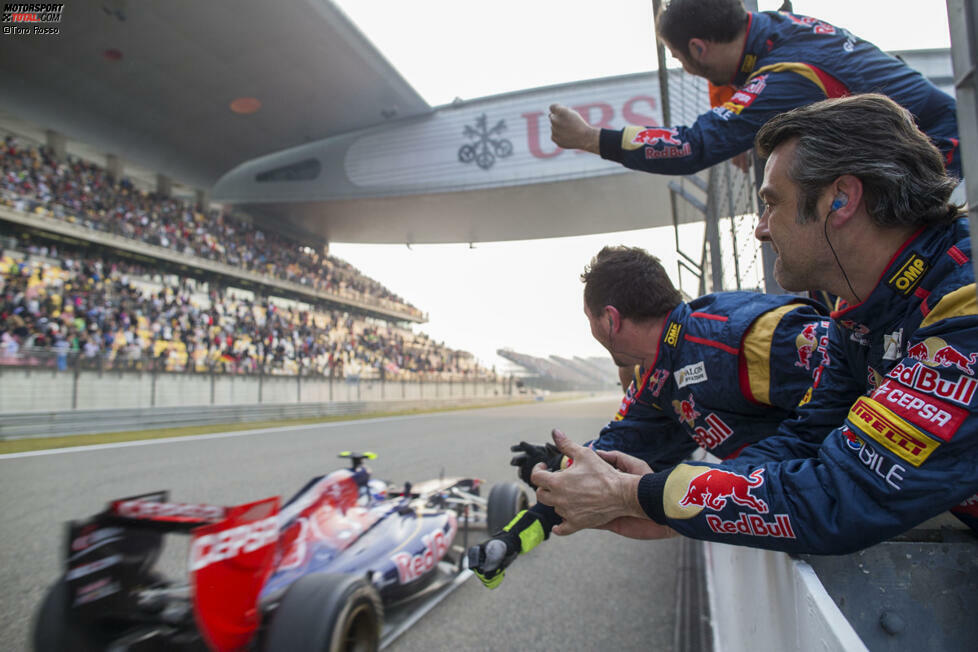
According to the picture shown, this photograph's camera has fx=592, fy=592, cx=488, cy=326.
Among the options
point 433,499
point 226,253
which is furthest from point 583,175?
point 433,499

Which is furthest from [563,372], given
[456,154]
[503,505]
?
[503,505]

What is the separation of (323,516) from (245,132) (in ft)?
78.5

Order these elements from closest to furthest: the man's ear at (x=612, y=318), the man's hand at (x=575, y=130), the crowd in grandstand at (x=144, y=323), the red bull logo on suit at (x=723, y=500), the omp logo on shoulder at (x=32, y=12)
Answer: the red bull logo on suit at (x=723, y=500)
the man's hand at (x=575, y=130)
the man's ear at (x=612, y=318)
the crowd in grandstand at (x=144, y=323)
the omp logo on shoulder at (x=32, y=12)

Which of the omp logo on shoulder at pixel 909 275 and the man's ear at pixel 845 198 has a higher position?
the man's ear at pixel 845 198

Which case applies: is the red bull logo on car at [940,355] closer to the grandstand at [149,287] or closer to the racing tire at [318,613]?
the racing tire at [318,613]

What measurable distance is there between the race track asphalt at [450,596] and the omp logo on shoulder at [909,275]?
227 cm

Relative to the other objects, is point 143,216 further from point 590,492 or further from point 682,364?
point 590,492

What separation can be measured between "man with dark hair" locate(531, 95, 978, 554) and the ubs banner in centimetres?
2149

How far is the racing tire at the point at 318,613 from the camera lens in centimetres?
198

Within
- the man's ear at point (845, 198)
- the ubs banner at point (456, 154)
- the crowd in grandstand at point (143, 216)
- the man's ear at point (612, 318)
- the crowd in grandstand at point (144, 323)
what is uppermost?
the ubs banner at point (456, 154)

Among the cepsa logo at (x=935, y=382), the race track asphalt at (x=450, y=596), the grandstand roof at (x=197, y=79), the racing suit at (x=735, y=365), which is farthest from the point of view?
the grandstand roof at (x=197, y=79)

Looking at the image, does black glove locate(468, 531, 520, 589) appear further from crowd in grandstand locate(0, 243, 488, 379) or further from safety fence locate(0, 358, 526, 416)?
crowd in grandstand locate(0, 243, 488, 379)

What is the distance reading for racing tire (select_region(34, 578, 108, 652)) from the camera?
1.85 m

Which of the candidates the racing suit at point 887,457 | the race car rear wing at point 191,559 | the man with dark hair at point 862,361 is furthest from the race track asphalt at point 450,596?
the racing suit at point 887,457
